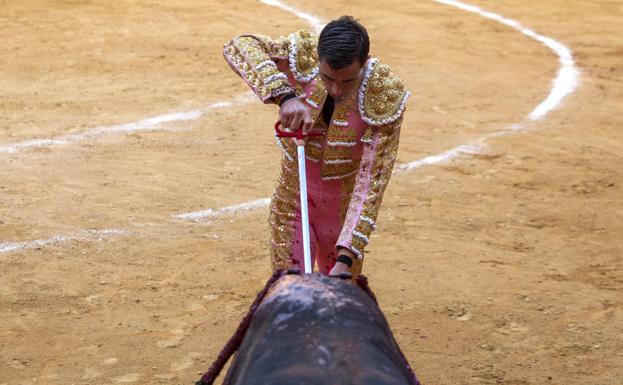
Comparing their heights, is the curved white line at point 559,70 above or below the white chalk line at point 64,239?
below

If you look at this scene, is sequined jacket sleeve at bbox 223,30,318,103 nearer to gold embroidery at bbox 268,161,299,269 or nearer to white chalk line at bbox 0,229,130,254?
gold embroidery at bbox 268,161,299,269

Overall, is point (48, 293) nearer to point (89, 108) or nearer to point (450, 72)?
point (89, 108)

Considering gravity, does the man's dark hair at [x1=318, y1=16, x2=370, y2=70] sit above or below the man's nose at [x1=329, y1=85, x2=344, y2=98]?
above

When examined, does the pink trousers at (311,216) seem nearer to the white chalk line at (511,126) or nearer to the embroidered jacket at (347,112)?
the embroidered jacket at (347,112)

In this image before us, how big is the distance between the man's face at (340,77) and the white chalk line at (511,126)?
9.34 ft

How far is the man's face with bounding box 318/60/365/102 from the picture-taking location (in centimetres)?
315

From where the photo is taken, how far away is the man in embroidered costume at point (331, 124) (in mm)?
3207

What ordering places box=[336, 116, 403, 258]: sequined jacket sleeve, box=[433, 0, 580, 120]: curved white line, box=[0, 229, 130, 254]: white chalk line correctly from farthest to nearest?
box=[433, 0, 580, 120]: curved white line
box=[0, 229, 130, 254]: white chalk line
box=[336, 116, 403, 258]: sequined jacket sleeve

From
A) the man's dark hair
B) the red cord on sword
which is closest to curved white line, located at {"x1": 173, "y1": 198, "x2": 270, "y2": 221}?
the red cord on sword

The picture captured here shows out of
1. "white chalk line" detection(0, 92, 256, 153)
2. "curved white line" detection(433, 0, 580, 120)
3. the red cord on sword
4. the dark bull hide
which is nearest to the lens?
the dark bull hide

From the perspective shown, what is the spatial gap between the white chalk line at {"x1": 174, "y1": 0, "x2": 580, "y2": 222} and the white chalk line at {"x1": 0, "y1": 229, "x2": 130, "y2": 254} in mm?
411

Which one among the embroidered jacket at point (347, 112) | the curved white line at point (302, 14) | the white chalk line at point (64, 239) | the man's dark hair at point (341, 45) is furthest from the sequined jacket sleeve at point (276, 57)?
the curved white line at point (302, 14)

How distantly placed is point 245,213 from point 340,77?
302 cm

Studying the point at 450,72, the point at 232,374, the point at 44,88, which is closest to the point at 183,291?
the point at 232,374
